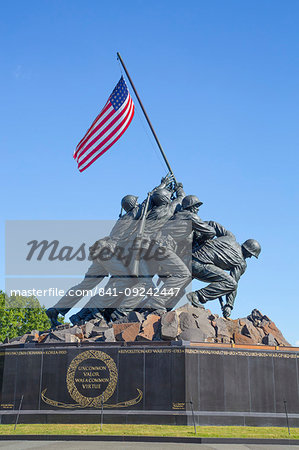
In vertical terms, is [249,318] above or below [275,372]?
above

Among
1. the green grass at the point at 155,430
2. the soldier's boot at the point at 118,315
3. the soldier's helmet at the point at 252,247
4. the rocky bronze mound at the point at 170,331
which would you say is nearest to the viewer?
the green grass at the point at 155,430

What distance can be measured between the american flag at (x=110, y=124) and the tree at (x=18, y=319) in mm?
24523

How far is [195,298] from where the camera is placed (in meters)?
20.3

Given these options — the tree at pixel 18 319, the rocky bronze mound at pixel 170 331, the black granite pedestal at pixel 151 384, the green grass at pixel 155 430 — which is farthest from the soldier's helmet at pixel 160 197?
the tree at pixel 18 319

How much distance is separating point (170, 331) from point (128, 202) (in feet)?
22.6

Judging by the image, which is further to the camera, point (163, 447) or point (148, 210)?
point (148, 210)

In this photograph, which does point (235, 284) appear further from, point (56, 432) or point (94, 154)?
point (56, 432)

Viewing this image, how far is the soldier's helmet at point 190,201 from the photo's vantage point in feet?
70.2

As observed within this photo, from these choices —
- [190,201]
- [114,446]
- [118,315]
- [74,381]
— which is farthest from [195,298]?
[114,446]

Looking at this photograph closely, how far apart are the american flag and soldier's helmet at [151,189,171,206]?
2.86 metres

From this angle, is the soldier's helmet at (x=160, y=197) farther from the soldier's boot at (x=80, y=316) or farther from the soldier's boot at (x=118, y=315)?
the soldier's boot at (x=80, y=316)

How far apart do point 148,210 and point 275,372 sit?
26.9ft

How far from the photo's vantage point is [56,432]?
1349 centimetres

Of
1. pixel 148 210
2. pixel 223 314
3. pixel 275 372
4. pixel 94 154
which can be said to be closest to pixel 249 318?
pixel 223 314
